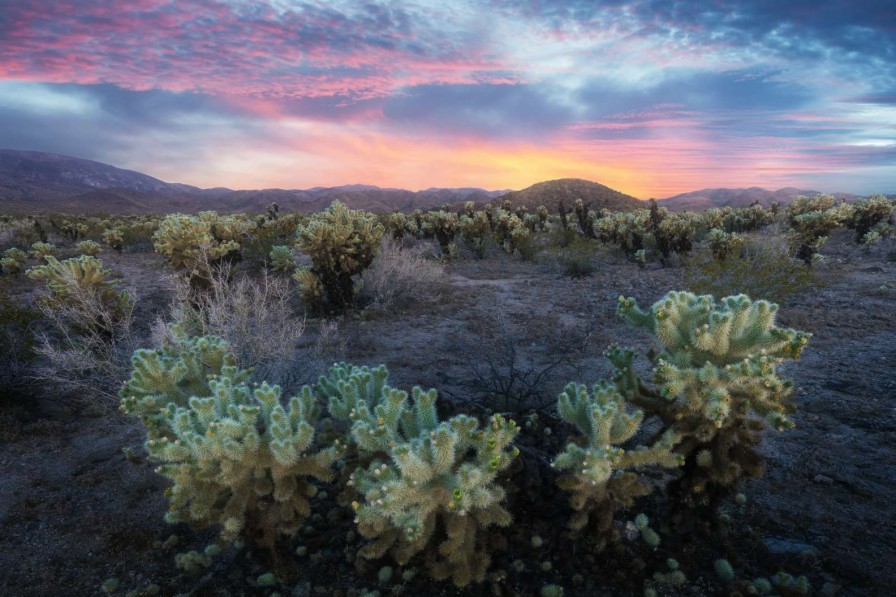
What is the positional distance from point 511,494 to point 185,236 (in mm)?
9350

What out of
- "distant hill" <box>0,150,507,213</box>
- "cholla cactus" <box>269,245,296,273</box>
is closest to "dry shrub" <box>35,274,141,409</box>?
"cholla cactus" <box>269,245,296,273</box>

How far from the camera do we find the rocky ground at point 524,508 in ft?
10.3

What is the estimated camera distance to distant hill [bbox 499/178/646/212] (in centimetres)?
4570

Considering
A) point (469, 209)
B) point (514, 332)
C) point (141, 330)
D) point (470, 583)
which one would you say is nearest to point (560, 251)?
point (514, 332)

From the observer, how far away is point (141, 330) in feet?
27.9

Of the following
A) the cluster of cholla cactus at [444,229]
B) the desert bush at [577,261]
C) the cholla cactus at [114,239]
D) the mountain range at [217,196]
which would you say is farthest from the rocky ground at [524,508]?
the mountain range at [217,196]

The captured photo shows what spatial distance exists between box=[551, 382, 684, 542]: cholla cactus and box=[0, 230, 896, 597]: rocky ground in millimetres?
444

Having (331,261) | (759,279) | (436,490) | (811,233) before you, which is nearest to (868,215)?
(811,233)

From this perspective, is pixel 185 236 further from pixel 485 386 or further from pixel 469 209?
pixel 469 209

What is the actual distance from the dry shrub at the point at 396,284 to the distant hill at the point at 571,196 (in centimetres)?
3579

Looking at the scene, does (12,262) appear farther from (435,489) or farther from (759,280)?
(759,280)

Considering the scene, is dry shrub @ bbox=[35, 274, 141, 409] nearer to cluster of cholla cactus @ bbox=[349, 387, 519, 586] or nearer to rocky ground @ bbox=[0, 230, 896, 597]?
rocky ground @ bbox=[0, 230, 896, 597]

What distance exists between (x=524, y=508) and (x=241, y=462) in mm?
2117

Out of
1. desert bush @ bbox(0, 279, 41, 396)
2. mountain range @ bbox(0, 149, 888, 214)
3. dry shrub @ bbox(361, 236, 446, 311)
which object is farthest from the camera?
mountain range @ bbox(0, 149, 888, 214)
